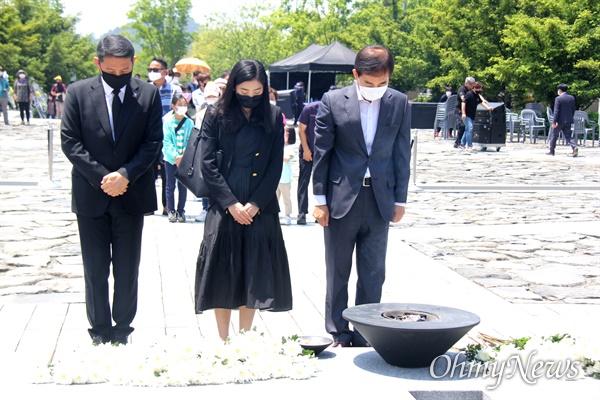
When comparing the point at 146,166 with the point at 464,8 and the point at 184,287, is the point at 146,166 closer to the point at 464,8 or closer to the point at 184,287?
the point at 184,287

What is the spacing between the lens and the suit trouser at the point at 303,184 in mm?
11125

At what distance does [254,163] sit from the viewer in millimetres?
5520

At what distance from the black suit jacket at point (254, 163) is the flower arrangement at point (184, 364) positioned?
1.05 metres

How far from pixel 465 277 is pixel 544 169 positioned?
11.7 meters

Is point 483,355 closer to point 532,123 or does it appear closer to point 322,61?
point 532,123

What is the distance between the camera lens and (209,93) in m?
9.97

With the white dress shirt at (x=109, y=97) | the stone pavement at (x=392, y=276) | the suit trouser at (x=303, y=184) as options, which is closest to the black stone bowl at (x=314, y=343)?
the stone pavement at (x=392, y=276)

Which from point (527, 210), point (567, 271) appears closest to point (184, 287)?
point (567, 271)

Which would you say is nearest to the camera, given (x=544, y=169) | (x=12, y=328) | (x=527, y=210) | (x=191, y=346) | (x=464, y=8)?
(x=191, y=346)

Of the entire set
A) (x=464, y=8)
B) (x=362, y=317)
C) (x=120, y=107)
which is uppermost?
(x=464, y=8)

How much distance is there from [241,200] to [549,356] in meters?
2.00

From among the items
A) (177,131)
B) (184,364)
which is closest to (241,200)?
(184,364)

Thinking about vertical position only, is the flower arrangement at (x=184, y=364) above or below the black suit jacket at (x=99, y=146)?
below

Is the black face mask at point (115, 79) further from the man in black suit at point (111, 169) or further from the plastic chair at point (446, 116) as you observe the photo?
the plastic chair at point (446, 116)
